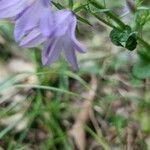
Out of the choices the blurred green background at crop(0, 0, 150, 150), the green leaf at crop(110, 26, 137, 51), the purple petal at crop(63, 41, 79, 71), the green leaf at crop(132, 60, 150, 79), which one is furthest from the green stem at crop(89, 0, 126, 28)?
the blurred green background at crop(0, 0, 150, 150)

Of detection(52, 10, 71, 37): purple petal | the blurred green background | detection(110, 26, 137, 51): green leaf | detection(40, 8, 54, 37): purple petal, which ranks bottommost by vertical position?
the blurred green background

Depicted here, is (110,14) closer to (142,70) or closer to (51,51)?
(51,51)

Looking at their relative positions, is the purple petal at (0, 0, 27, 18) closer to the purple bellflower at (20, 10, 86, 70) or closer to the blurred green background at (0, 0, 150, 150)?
the purple bellflower at (20, 10, 86, 70)

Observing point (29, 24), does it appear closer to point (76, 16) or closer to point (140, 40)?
point (76, 16)

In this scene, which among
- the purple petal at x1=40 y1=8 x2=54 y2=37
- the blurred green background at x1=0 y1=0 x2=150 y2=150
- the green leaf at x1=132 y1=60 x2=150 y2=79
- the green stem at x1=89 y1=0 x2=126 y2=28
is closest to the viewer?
the purple petal at x1=40 y1=8 x2=54 y2=37

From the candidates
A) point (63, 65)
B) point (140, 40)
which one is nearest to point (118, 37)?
point (140, 40)

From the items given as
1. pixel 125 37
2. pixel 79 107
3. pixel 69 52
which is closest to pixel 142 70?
pixel 125 37

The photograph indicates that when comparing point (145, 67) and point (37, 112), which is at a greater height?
point (145, 67)

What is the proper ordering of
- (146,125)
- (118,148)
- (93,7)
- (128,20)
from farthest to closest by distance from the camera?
1. (146,125)
2. (118,148)
3. (128,20)
4. (93,7)
